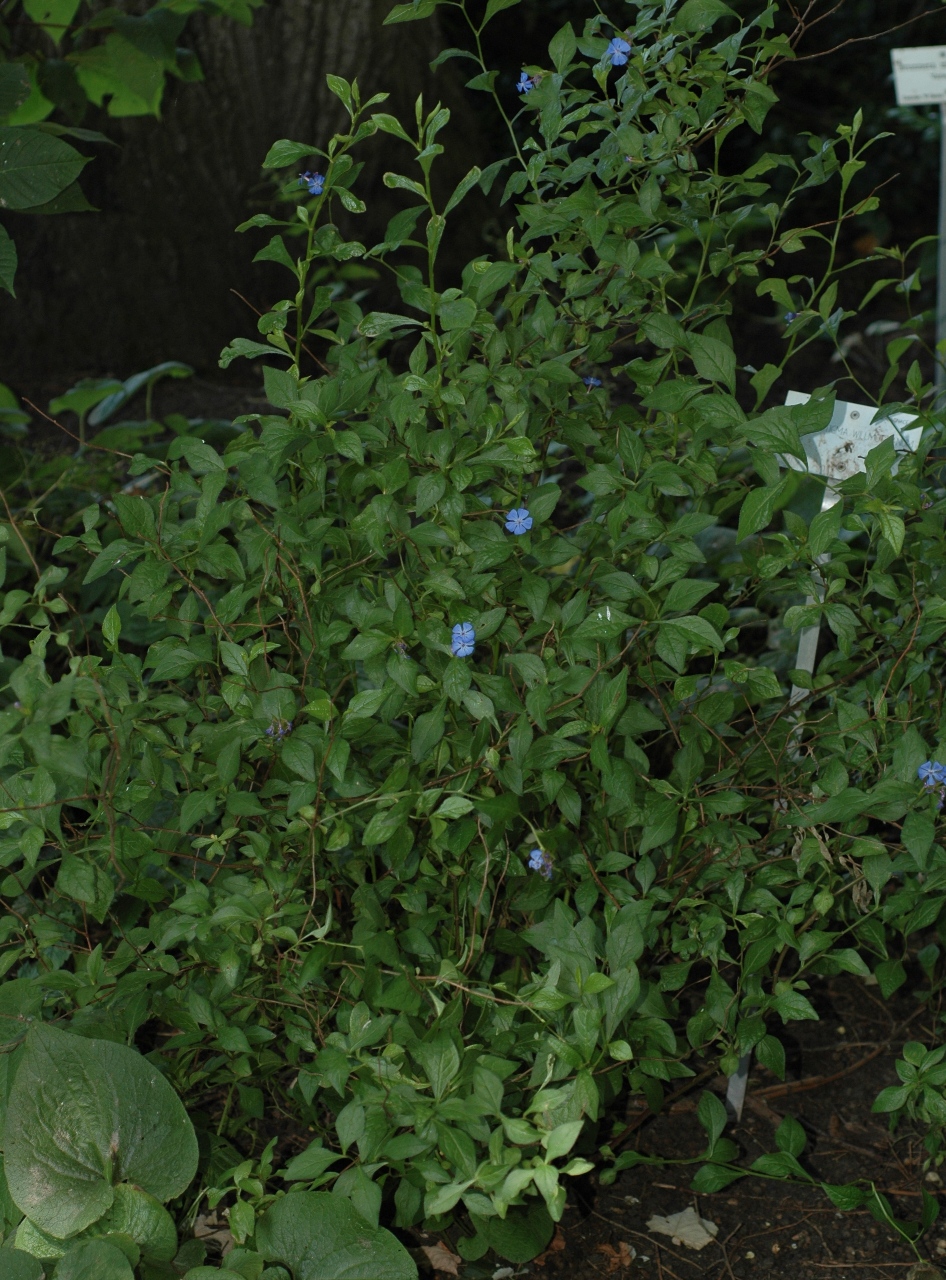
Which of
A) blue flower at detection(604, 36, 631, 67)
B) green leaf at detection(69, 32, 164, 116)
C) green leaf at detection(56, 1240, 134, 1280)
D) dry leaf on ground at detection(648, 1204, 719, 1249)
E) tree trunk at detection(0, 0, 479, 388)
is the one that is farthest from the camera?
tree trunk at detection(0, 0, 479, 388)

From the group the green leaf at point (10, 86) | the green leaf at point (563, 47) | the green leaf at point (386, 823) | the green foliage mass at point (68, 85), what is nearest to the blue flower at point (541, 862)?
the green leaf at point (386, 823)

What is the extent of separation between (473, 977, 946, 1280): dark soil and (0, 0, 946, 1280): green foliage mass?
0.13m

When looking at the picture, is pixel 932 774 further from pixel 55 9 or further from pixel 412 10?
pixel 55 9

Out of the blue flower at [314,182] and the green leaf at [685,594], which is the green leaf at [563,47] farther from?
the green leaf at [685,594]

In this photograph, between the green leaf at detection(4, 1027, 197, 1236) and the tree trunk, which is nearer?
the green leaf at detection(4, 1027, 197, 1236)

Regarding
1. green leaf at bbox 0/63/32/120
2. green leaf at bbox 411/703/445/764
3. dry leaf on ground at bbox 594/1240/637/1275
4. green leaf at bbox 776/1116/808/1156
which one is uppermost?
green leaf at bbox 0/63/32/120

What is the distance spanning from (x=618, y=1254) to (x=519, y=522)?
0.96 m

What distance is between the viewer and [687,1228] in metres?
1.64

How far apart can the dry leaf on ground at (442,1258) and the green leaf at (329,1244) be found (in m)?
0.38

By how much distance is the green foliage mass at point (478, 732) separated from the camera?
124cm

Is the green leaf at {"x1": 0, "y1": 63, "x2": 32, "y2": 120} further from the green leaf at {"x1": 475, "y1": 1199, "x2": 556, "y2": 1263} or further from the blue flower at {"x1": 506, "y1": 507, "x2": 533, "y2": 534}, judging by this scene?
the green leaf at {"x1": 475, "y1": 1199, "x2": 556, "y2": 1263}

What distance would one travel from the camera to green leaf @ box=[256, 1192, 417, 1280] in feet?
4.07

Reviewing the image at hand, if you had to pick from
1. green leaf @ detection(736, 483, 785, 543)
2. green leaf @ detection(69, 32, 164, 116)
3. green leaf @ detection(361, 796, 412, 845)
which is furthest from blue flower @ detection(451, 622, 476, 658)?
green leaf @ detection(69, 32, 164, 116)

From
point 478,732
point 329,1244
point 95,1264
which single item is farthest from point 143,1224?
point 478,732
